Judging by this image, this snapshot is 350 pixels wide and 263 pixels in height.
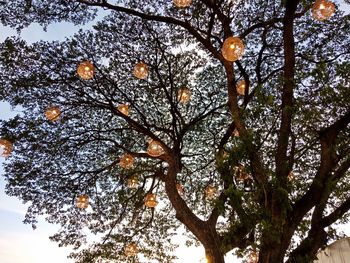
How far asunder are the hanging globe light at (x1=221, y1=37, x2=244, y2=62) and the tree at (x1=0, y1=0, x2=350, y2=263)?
32.4 inches

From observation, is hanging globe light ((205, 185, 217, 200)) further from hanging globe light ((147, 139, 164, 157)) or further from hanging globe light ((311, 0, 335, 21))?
hanging globe light ((311, 0, 335, 21))

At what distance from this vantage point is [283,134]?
4656mm

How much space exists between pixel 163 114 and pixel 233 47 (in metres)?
3.59

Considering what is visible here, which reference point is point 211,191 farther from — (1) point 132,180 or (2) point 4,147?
(2) point 4,147

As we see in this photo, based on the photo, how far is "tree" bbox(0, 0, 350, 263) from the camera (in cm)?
518

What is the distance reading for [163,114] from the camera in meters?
8.05

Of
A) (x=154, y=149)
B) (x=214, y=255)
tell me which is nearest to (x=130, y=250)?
(x=154, y=149)

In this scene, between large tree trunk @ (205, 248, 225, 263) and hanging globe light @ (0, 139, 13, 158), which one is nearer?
large tree trunk @ (205, 248, 225, 263)

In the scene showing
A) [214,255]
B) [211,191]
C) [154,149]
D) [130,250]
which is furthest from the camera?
[130,250]

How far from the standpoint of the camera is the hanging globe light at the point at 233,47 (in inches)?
183

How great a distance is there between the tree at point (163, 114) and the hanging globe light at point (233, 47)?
823mm

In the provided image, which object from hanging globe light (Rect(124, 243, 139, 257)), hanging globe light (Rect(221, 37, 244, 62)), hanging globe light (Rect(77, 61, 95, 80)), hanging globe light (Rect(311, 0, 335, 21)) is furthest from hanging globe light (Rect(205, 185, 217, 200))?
hanging globe light (Rect(311, 0, 335, 21))

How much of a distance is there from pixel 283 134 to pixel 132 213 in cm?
542

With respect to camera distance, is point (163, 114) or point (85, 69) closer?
point (85, 69)
